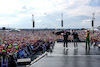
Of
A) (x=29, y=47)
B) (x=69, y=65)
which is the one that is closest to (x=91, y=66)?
(x=69, y=65)

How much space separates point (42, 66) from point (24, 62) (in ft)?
3.51

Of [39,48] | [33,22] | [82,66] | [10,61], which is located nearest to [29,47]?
[39,48]

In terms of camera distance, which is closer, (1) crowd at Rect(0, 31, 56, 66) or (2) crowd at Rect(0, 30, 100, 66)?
(1) crowd at Rect(0, 31, 56, 66)

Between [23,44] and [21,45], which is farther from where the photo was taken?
[23,44]

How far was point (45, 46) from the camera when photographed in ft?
49.6

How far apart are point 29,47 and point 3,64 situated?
5.79 metres

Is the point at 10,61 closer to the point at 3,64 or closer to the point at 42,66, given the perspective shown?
the point at 3,64

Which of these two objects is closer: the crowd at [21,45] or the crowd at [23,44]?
the crowd at [21,45]

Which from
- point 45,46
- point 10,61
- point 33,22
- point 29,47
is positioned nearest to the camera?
point 10,61

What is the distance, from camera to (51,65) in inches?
279

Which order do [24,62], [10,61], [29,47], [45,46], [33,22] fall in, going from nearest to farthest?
1. [24,62]
2. [10,61]
3. [29,47]
4. [45,46]
5. [33,22]

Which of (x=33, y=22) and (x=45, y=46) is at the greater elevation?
(x=33, y=22)

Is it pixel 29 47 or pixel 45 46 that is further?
pixel 45 46

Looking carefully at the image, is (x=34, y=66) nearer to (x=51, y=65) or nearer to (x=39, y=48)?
(x=51, y=65)
